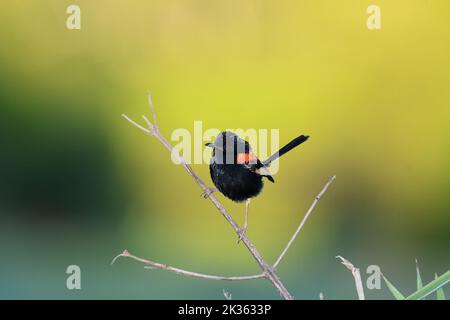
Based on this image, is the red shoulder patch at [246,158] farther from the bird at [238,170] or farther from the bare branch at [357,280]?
the bare branch at [357,280]

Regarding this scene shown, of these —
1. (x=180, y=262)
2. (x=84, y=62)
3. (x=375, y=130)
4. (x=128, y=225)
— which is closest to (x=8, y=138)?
(x=84, y=62)

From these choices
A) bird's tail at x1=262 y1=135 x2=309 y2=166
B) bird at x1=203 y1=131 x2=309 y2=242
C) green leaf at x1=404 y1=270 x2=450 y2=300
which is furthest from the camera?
bird at x1=203 y1=131 x2=309 y2=242

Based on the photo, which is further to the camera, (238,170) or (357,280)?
(238,170)

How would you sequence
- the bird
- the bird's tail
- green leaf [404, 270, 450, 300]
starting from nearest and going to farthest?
green leaf [404, 270, 450, 300] → the bird's tail → the bird

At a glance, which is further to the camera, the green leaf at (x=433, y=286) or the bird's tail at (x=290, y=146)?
the bird's tail at (x=290, y=146)

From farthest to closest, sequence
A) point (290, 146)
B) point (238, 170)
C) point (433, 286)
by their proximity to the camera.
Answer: point (238, 170)
point (290, 146)
point (433, 286)

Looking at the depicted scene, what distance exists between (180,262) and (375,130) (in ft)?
5.12

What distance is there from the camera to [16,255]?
3680mm

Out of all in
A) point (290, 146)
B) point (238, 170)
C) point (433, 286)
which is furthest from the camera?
point (238, 170)

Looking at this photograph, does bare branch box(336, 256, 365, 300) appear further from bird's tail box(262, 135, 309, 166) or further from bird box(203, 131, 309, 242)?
bird box(203, 131, 309, 242)

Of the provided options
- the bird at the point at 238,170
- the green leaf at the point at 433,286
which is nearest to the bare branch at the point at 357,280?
the green leaf at the point at 433,286

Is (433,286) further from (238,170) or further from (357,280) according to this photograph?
(238,170)

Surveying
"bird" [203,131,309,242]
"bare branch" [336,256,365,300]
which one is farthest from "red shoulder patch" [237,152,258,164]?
"bare branch" [336,256,365,300]

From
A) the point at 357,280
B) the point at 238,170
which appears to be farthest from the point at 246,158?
the point at 357,280
